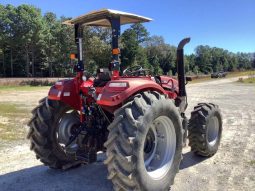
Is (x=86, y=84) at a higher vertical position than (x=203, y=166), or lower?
higher

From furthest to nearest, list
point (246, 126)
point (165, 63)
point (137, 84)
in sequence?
point (165, 63) → point (246, 126) → point (137, 84)

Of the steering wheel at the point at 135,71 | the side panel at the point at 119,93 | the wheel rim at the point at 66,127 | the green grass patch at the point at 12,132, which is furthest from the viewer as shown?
the green grass patch at the point at 12,132

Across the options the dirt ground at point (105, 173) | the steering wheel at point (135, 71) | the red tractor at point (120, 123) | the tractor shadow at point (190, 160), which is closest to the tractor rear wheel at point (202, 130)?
the red tractor at point (120, 123)

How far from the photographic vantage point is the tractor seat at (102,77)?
18.2 feet

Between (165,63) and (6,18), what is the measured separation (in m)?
39.2

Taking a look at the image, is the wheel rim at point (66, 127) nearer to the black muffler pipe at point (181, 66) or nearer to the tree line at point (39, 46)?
the black muffler pipe at point (181, 66)

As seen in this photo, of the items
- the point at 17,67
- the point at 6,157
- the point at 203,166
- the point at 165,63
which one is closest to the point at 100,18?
the point at 203,166

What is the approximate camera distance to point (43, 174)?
6.16 m

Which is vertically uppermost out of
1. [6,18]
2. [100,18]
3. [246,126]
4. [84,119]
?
[6,18]

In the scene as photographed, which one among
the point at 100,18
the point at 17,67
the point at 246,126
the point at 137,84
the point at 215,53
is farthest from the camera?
the point at 215,53

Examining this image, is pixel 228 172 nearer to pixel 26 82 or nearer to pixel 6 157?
pixel 6 157

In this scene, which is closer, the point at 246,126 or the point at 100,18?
the point at 100,18

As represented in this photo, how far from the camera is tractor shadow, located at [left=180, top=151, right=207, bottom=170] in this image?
21.8ft

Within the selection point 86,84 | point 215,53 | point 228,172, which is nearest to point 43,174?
point 86,84
